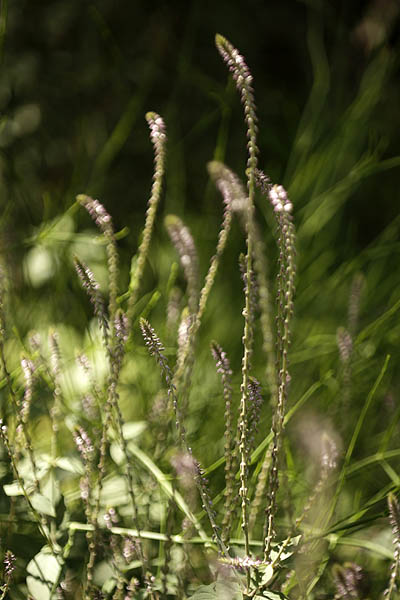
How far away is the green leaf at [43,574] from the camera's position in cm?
54

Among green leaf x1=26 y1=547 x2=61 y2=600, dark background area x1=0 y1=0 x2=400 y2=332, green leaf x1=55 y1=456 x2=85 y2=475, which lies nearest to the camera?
green leaf x1=26 y1=547 x2=61 y2=600

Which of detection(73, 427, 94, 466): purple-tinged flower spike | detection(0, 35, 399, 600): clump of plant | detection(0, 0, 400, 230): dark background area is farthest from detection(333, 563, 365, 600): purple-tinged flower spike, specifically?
detection(0, 0, 400, 230): dark background area

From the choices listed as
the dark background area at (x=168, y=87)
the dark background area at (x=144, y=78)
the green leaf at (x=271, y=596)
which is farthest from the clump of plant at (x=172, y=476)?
the dark background area at (x=144, y=78)

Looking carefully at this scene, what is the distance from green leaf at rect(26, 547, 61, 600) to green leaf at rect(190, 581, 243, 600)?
125 mm

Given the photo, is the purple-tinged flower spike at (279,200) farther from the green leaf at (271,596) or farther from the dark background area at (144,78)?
the dark background area at (144,78)

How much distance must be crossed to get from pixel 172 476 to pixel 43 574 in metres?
0.13

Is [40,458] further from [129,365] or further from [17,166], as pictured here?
[17,166]

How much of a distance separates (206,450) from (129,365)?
215 mm

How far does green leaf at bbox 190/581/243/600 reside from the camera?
1.59 feet

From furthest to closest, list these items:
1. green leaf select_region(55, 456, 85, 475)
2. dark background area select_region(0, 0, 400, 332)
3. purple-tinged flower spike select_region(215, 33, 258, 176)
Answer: dark background area select_region(0, 0, 400, 332) < green leaf select_region(55, 456, 85, 475) < purple-tinged flower spike select_region(215, 33, 258, 176)

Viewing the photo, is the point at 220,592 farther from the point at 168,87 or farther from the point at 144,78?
the point at 168,87

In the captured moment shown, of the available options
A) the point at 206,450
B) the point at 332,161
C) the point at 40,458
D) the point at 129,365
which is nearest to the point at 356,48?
the point at 332,161

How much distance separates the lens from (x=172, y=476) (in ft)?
1.95

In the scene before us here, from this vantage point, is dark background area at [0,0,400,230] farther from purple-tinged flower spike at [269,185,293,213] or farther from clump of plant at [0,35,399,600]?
purple-tinged flower spike at [269,185,293,213]
